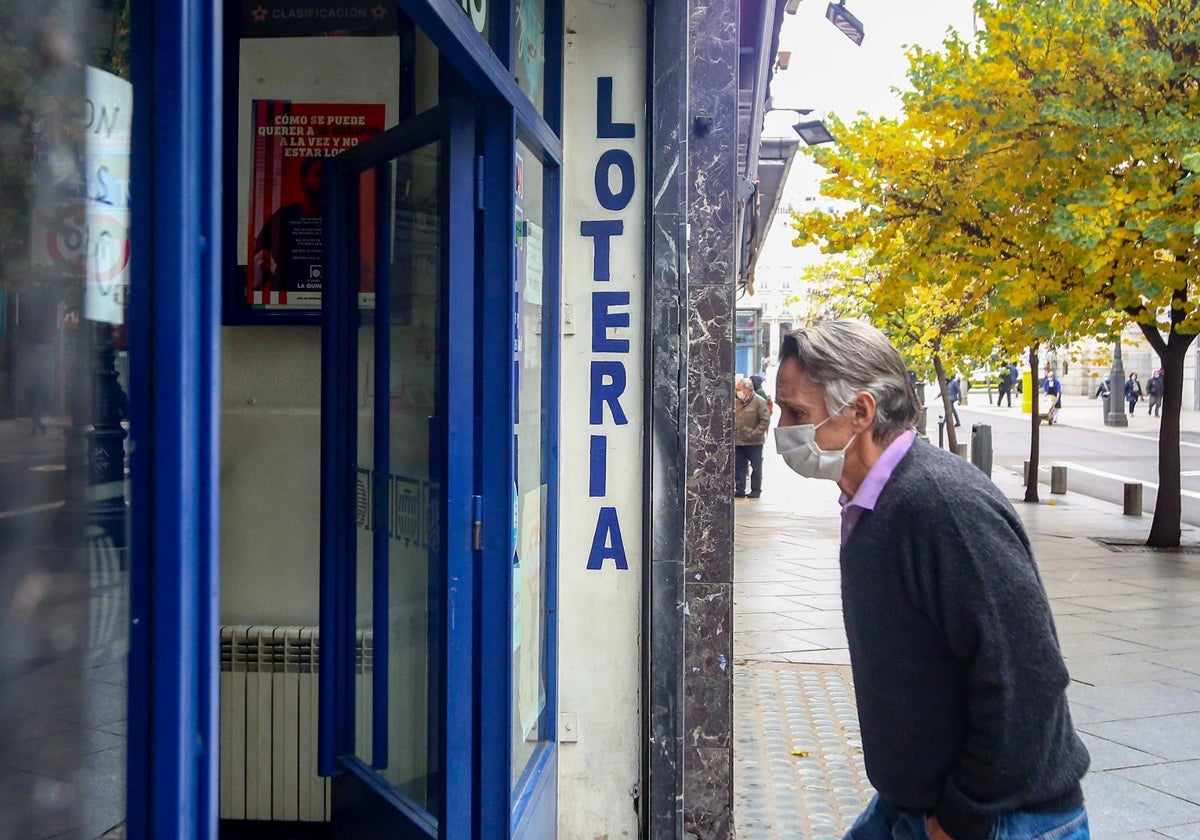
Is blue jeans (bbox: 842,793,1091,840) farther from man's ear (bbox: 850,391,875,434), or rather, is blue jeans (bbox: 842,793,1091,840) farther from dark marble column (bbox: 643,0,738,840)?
dark marble column (bbox: 643,0,738,840)

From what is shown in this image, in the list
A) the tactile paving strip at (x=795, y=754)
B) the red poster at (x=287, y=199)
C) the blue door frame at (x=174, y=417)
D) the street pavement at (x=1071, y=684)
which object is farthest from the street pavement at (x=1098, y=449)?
the blue door frame at (x=174, y=417)

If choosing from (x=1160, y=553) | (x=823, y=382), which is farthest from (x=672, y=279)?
(x=1160, y=553)

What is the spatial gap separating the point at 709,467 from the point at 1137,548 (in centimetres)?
1037

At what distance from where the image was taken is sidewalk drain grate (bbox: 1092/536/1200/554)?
13008 millimetres

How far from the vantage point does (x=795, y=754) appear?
5.93 metres

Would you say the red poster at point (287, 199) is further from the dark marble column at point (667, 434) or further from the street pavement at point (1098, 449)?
the street pavement at point (1098, 449)

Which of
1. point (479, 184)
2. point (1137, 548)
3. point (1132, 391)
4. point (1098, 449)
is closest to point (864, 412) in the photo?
point (479, 184)

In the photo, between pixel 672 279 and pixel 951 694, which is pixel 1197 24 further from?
pixel 951 694

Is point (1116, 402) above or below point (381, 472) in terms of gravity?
below

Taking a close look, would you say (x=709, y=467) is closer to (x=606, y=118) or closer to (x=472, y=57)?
(x=606, y=118)

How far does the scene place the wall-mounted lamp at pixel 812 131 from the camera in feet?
49.8

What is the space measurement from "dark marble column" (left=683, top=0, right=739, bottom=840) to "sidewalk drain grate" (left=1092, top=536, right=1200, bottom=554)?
9.85m

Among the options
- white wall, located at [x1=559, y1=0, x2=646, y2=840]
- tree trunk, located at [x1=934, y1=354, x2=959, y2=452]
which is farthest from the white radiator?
tree trunk, located at [x1=934, y1=354, x2=959, y2=452]

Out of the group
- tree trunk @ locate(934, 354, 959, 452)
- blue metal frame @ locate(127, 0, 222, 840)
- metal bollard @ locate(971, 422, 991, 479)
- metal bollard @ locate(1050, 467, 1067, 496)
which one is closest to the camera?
blue metal frame @ locate(127, 0, 222, 840)
